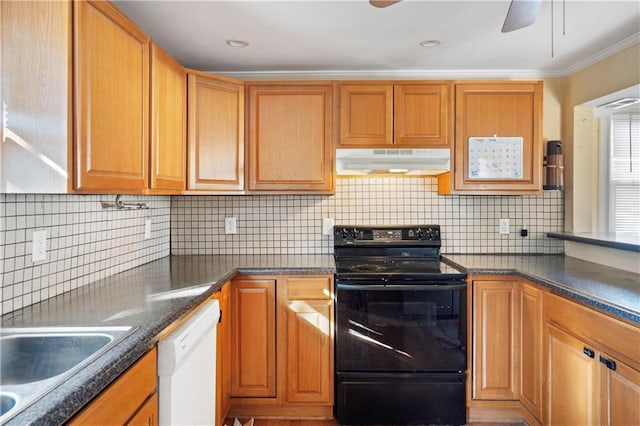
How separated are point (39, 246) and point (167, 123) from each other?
2.84 ft

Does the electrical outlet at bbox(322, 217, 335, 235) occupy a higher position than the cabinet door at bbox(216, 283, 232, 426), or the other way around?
the electrical outlet at bbox(322, 217, 335, 235)

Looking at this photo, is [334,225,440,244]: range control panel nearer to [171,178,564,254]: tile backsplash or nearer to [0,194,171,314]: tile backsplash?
[171,178,564,254]: tile backsplash

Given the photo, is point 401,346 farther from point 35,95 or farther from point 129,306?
point 35,95

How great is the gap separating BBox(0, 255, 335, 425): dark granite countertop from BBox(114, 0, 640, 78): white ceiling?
4.43 feet

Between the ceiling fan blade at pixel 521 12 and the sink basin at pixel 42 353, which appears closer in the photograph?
the sink basin at pixel 42 353

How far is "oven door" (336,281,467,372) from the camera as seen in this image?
2236 mm

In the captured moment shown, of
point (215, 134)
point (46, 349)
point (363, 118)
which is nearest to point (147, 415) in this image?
point (46, 349)

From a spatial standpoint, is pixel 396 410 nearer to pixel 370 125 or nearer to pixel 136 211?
pixel 370 125

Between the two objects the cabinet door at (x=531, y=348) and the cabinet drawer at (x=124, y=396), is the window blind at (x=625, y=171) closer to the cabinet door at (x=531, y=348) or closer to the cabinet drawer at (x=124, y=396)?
the cabinet door at (x=531, y=348)

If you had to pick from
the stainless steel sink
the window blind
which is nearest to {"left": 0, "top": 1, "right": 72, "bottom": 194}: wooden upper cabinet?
the stainless steel sink

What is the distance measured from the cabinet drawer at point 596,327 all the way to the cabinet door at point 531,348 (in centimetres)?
11

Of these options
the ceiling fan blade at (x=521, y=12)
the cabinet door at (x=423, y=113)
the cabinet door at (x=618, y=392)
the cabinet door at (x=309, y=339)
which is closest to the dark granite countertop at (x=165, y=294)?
the cabinet door at (x=309, y=339)

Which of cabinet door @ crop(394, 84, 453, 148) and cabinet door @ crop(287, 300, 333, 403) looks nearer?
cabinet door @ crop(287, 300, 333, 403)

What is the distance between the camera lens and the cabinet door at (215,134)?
2.35 m
